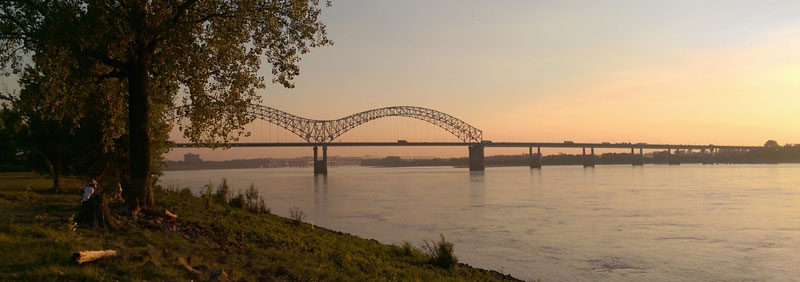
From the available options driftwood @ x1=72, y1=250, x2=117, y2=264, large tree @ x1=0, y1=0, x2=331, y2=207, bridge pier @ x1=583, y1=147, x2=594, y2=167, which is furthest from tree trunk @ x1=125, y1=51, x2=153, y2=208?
bridge pier @ x1=583, y1=147, x2=594, y2=167

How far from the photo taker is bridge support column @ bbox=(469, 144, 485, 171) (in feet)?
531

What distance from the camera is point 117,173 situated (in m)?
22.4

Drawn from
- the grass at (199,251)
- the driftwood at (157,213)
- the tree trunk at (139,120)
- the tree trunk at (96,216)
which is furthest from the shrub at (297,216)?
the tree trunk at (96,216)

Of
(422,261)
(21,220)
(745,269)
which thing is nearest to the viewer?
(21,220)

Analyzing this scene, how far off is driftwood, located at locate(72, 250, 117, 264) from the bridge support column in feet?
505

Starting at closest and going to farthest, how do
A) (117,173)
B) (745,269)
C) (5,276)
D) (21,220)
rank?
(5,276)
(21,220)
(745,269)
(117,173)

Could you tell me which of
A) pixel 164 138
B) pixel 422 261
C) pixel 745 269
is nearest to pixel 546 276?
pixel 422 261

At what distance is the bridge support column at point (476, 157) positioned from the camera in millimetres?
161750

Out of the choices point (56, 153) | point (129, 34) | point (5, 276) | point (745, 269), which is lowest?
point (745, 269)

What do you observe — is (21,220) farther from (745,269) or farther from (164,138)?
(745,269)

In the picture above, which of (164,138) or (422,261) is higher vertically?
(164,138)

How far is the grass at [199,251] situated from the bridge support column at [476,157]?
145 meters

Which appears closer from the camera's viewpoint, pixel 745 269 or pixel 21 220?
pixel 21 220

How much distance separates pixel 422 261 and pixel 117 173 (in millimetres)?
14223
